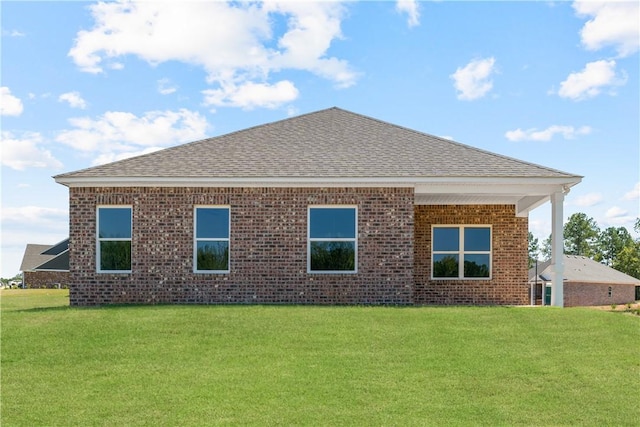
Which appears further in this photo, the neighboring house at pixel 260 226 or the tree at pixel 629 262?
the tree at pixel 629 262

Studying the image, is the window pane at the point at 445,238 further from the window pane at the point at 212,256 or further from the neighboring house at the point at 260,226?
the window pane at the point at 212,256

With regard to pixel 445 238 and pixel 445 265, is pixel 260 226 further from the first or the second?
pixel 445 265

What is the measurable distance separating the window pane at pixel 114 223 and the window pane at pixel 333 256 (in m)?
4.89

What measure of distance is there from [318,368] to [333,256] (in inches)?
274

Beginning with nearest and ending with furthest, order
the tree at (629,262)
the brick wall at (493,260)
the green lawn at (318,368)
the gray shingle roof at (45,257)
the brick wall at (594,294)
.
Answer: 1. the green lawn at (318,368)
2. the brick wall at (493,260)
3. the brick wall at (594,294)
4. the gray shingle roof at (45,257)
5. the tree at (629,262)

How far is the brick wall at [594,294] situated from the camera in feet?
155

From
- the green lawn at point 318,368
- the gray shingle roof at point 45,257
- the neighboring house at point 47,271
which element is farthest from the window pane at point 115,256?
the gray shingle roof at point 45,257

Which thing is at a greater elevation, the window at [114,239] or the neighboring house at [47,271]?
the window at [114,239]

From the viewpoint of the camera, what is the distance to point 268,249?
16.8 m

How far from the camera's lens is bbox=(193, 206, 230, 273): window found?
1688 centimetres

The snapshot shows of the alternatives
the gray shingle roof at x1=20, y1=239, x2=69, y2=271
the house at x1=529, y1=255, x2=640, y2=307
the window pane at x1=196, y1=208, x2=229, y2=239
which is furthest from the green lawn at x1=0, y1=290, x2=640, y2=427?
the gray shingle roof at x1=20, y1=239, x2=69, y2=271

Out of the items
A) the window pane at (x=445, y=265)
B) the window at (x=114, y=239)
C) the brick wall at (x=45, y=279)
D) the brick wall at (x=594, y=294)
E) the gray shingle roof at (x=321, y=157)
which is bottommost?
the brick wall at (x=594, y=294)

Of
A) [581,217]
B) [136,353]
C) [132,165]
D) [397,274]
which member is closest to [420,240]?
[397,274]

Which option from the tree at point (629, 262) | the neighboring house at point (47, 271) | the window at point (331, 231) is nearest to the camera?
the window at point (331, 231)
